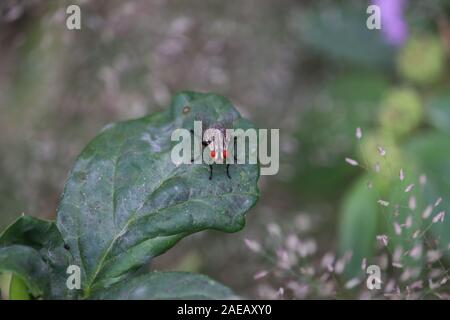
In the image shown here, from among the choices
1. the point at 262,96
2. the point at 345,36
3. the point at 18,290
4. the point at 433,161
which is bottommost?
the point at 18,290

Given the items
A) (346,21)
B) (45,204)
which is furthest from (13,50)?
(346,21)

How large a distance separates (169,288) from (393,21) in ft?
5.64

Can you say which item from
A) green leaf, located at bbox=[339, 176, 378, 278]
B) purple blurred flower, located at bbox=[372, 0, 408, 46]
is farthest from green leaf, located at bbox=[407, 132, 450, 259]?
purple blurred flower, located at bbox=[372, 0, 408, 46]

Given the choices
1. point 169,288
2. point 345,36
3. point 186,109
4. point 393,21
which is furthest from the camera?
point 345,36

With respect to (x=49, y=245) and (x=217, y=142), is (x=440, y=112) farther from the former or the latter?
(x=49, y=245)

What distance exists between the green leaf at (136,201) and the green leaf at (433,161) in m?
1.05

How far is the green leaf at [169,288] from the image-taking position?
3.28ft

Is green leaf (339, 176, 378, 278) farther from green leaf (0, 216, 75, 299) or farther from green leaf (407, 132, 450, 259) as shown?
green leaf (0, 216, 75, 299)

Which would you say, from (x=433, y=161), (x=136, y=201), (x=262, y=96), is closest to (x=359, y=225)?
(x=433, y=161)

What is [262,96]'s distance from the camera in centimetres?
270

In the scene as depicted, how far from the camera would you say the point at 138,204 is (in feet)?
3.85

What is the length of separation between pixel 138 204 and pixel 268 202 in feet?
4.67

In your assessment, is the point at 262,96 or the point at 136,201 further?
the point at 262,96
